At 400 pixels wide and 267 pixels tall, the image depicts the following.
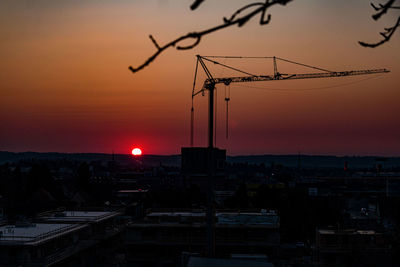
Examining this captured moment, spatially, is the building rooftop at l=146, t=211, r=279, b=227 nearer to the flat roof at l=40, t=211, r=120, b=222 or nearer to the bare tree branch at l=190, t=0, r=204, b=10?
the flat roof at l=40, t=211, r=120, b=222

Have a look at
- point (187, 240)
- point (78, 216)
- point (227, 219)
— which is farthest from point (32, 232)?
point (227, 219)

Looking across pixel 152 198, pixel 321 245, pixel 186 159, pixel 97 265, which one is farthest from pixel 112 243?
pixel 152 198

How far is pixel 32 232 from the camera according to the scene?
68.2ft

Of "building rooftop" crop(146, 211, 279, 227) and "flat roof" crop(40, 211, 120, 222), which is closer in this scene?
"building rooftop" crop(146, 211, 279, 227)

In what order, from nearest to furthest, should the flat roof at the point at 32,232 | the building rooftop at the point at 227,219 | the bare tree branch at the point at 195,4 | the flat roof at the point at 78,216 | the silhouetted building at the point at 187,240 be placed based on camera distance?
the bare tree branch at the point at 195,4
the flat roof at the point at 32,232
the silhouetted building at the point at 187,240
the building rooftop at the point at 227,219
the flat roof at the point at 78,216

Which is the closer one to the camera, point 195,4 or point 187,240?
point 195,4

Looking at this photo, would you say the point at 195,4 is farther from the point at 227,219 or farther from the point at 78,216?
the point at 78,216

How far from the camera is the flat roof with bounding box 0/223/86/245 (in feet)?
61.9

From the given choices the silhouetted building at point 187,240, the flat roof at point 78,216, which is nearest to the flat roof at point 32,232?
the flat roof at point 78,216

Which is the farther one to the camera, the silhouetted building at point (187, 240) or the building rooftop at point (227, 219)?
the building rooftop at point (227, 219)

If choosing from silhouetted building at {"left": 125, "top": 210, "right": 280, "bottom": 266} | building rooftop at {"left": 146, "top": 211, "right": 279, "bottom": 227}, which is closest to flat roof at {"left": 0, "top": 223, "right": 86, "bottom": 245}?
silhouetted building at {"left": 125, "top": 210, "right": 280, "bottom": 266}

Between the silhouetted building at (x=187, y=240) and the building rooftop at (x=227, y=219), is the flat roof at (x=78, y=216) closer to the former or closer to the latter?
the building rooftop at (x=227, y=219)

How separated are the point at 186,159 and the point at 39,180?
1669 centimetres

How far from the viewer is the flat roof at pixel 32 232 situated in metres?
18.9
